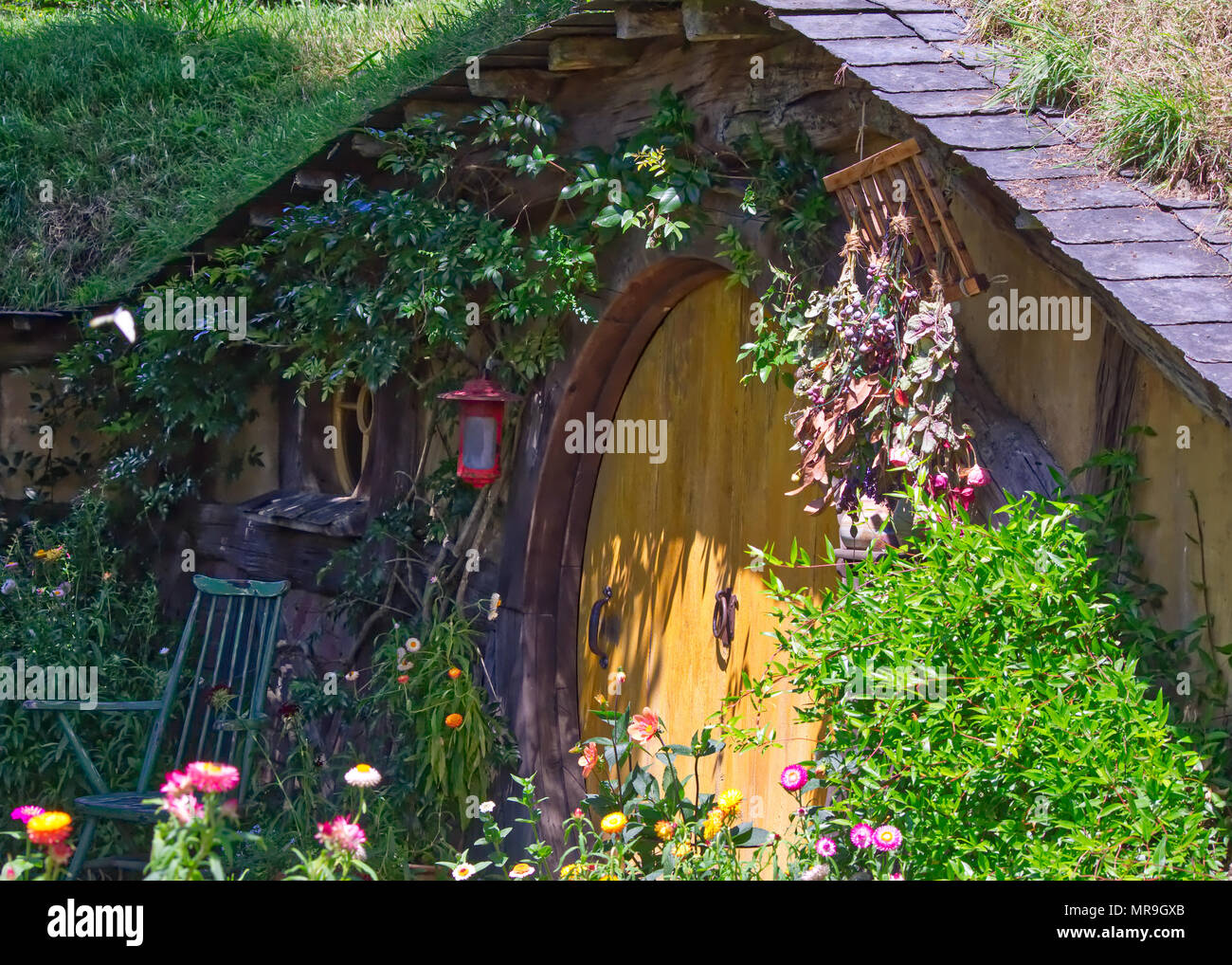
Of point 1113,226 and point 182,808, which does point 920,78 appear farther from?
point 182,808

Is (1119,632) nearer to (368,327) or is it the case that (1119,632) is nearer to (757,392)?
(757,392)

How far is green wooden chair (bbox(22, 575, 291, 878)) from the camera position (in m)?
4.48

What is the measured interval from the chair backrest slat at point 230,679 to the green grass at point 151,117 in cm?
165

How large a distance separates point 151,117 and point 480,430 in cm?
461

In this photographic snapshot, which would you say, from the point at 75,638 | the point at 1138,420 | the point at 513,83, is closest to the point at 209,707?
the point at 75,638

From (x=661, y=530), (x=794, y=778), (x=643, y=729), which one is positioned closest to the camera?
(x=794, y=778)

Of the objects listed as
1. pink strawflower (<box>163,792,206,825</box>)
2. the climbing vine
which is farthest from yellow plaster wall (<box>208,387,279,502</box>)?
pink strawflower (<box>163,792,206,825</box>)

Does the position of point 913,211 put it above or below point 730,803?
above

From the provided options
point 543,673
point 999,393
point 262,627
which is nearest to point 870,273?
point 999,393

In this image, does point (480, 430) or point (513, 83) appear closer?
point (513, 83)

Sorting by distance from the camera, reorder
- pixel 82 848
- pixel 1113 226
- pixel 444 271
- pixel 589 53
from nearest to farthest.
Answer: pixel 1113 226, pixel 589 53, pixel 82 848, pixel 444 271

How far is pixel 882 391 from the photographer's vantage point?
3092 millimetres

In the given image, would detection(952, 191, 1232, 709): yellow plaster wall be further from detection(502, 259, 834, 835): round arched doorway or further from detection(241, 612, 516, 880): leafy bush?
detection(241, 612, 516, 880): leafy bush

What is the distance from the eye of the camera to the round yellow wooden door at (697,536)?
159 inches
